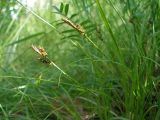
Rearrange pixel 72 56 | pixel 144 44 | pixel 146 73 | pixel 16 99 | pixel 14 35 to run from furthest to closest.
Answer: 1. pixel 14 35
2. pixel 72 56
3. pixel 16 99
4. pixel 144 44
5. pixel 146 73

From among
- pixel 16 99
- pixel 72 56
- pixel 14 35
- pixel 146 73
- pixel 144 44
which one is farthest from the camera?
pixel 14 35

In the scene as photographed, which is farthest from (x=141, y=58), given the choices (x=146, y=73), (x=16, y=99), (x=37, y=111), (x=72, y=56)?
(x=72, y=56)

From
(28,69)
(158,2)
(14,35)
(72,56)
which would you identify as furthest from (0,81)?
(158,2)

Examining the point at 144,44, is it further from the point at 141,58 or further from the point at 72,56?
the point at 72,56

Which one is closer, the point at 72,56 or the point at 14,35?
the point at 72,56

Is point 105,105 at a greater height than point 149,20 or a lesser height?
lesser

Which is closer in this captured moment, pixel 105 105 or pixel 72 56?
pixel 105 105

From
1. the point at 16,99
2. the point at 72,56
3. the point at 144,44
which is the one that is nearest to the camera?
the point at 144,44

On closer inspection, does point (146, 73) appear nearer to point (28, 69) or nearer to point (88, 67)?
point (88, 67)

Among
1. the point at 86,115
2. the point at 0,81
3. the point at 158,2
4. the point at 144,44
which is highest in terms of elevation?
the point at 158,2
